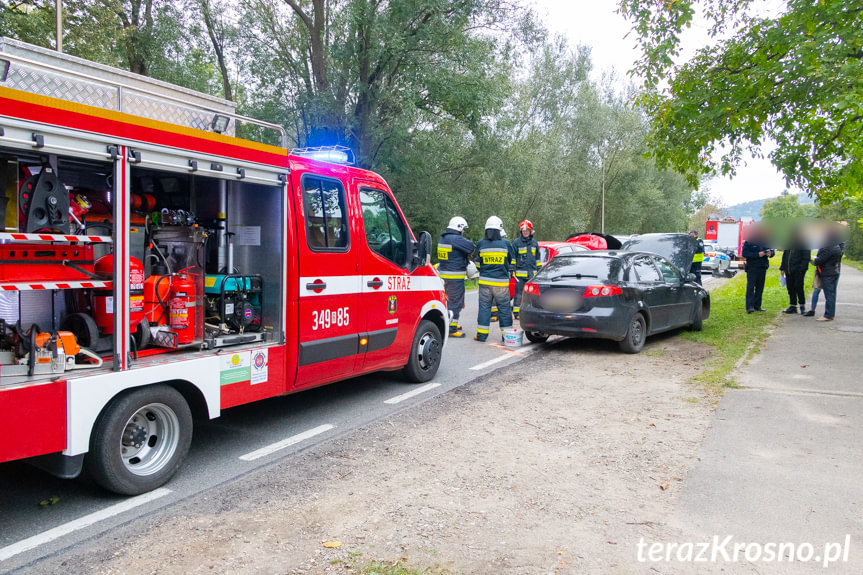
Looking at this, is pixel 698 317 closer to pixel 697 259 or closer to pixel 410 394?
pixel 697 259

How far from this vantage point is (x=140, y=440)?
4035 millimetres

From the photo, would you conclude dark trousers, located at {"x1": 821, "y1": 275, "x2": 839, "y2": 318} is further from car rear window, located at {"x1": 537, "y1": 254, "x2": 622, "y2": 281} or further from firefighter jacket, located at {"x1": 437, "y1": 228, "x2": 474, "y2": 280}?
firefighter jacket, located at {"x1": 437, "y1": 228, "x2": 474, "y2": 280}

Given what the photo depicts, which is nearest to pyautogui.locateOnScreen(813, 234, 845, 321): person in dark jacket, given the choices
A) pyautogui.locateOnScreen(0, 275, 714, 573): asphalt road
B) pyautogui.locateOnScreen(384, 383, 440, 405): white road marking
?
pyautogui.locateOnScreen(0, 275, 714, 573): asphalt road

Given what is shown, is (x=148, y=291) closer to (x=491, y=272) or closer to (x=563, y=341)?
(x=491, y=272)

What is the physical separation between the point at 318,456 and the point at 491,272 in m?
5.48

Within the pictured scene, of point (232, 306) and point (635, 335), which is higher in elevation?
point (232, 306)

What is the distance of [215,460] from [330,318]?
4.90 ft

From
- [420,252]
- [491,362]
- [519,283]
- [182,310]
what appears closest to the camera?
[182,310]

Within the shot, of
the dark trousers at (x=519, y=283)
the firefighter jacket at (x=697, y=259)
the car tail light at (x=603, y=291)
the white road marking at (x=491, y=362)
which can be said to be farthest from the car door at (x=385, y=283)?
the firefighter jacket at (x=697, y=259)

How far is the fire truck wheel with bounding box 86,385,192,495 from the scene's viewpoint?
12.2ft

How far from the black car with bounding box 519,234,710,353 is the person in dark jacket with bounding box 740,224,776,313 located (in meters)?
3.37

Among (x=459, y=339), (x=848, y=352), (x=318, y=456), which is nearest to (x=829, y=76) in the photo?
(x=848, y=352)

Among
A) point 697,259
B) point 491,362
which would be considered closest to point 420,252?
point 491,362

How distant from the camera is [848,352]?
28.1 feet
